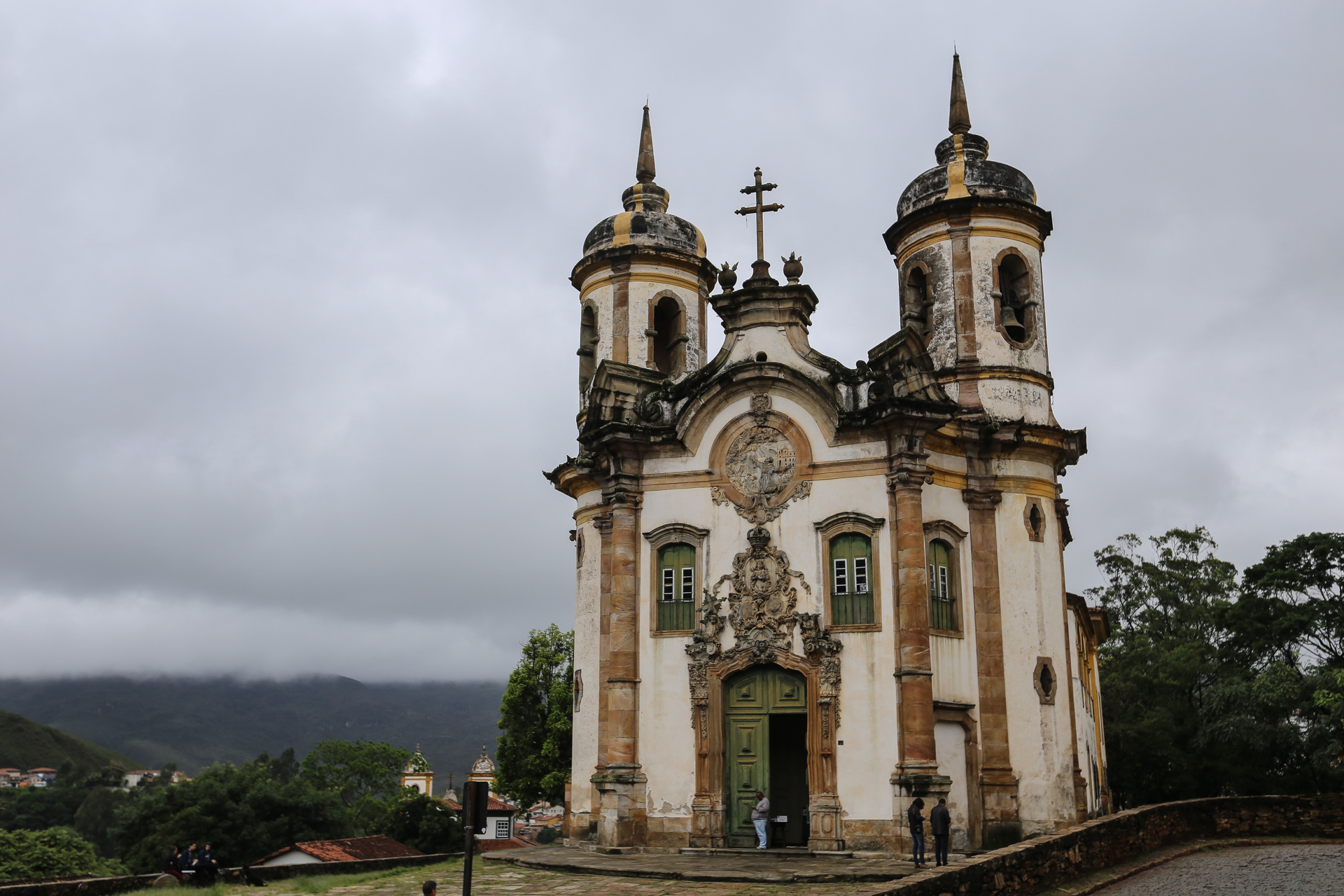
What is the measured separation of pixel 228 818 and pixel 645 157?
28916 millimetres

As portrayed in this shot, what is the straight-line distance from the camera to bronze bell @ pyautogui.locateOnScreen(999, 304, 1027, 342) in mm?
24188

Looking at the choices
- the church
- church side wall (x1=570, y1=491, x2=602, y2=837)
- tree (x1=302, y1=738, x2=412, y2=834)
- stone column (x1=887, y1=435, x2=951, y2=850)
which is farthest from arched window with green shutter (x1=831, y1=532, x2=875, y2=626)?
tree (x1=302, y1=738, x2=412, y2=834)

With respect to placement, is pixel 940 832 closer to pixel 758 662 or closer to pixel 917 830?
pixel 917 830

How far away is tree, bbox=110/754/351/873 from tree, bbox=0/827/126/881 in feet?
7.68

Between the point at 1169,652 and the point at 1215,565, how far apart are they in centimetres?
1000

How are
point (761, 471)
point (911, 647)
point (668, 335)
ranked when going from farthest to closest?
point (668, 335) → point (761, 471) → point (911, 647)

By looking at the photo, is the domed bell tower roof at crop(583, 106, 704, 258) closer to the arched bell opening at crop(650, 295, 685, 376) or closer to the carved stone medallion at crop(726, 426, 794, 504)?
the arched bell opening at crop(650, 295, 685, 376)

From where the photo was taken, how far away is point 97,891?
15.8 m

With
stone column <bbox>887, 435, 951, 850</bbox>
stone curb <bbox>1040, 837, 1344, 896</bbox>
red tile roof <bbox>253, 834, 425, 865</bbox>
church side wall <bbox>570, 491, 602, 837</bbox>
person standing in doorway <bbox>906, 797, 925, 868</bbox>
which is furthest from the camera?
red tile roof <bbox>253, 834, 425, 865</bbox>

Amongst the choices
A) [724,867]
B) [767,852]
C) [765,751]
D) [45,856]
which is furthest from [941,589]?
[45,856]

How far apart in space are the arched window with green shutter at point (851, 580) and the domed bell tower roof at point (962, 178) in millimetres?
7857

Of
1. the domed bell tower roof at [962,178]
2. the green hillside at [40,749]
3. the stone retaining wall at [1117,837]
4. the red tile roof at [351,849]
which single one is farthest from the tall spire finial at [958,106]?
the green hillside at [40,749]

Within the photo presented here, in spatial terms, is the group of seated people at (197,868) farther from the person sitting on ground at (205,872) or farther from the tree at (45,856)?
the tree at (45,856)

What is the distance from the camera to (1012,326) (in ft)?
79.6
